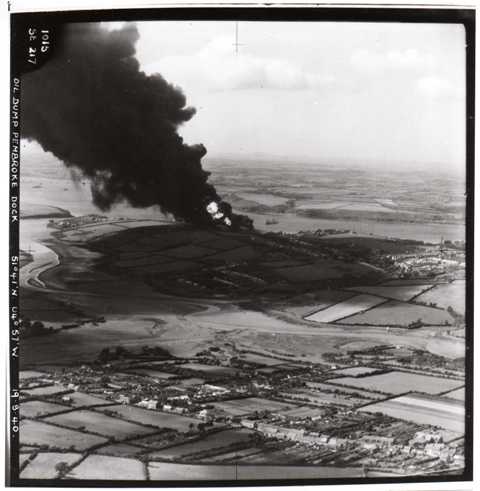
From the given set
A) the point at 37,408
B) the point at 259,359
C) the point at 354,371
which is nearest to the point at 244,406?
the point at 259,359

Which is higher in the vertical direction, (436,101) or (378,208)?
(436,101)

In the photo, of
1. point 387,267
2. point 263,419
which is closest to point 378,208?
point 387,267

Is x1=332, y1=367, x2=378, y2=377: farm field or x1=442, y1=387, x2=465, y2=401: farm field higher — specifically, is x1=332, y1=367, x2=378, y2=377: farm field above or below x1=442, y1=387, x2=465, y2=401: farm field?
above

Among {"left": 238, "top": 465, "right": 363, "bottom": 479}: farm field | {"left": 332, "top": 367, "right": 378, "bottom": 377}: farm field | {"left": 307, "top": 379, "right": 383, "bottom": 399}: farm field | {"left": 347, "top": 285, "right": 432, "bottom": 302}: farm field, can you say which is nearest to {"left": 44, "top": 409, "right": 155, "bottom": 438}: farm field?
{"left": 238, "top": 465, "right": 363, "bottom": 479}: farm field

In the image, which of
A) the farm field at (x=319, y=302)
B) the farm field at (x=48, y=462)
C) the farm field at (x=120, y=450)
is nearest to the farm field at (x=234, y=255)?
the farm field at (x=319, y=302)

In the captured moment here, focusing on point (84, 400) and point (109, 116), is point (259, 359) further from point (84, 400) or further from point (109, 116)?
point (109, 116)

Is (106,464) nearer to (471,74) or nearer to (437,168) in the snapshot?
(437,168)

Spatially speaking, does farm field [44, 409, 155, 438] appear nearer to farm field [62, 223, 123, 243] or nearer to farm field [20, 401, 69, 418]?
farm field [20, 401, 69, 418]

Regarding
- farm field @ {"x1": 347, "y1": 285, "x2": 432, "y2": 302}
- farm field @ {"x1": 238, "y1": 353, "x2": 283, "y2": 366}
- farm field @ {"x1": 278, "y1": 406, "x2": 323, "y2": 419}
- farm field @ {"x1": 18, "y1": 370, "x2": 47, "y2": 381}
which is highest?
farm field @ {"x1": 347, "y1": 285, "x2": 432, "y2": 302}
